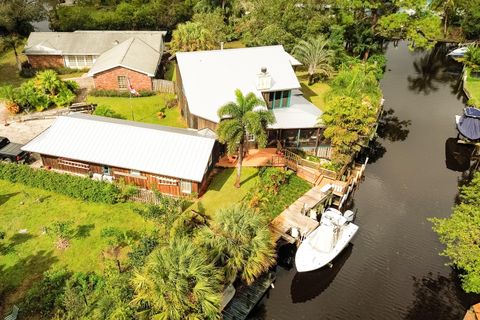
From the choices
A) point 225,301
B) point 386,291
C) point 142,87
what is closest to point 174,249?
point 225,301

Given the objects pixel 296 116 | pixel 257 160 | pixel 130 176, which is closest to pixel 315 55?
pixel 296 116

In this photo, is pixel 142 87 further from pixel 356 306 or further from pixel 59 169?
pixel 356 306

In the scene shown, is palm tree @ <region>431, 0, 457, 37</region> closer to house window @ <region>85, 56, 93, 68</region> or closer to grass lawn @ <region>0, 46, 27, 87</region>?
house window @ <region>85, 56, 93, 68</region>

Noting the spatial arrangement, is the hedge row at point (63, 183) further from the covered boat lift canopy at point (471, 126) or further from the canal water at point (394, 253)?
the covered boat lift canopy at point (471, 126)

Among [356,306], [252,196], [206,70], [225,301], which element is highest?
[206,70]

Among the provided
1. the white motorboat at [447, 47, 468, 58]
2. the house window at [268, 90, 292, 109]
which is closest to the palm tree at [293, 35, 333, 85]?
the house window at [268, 90, 292, 109]
